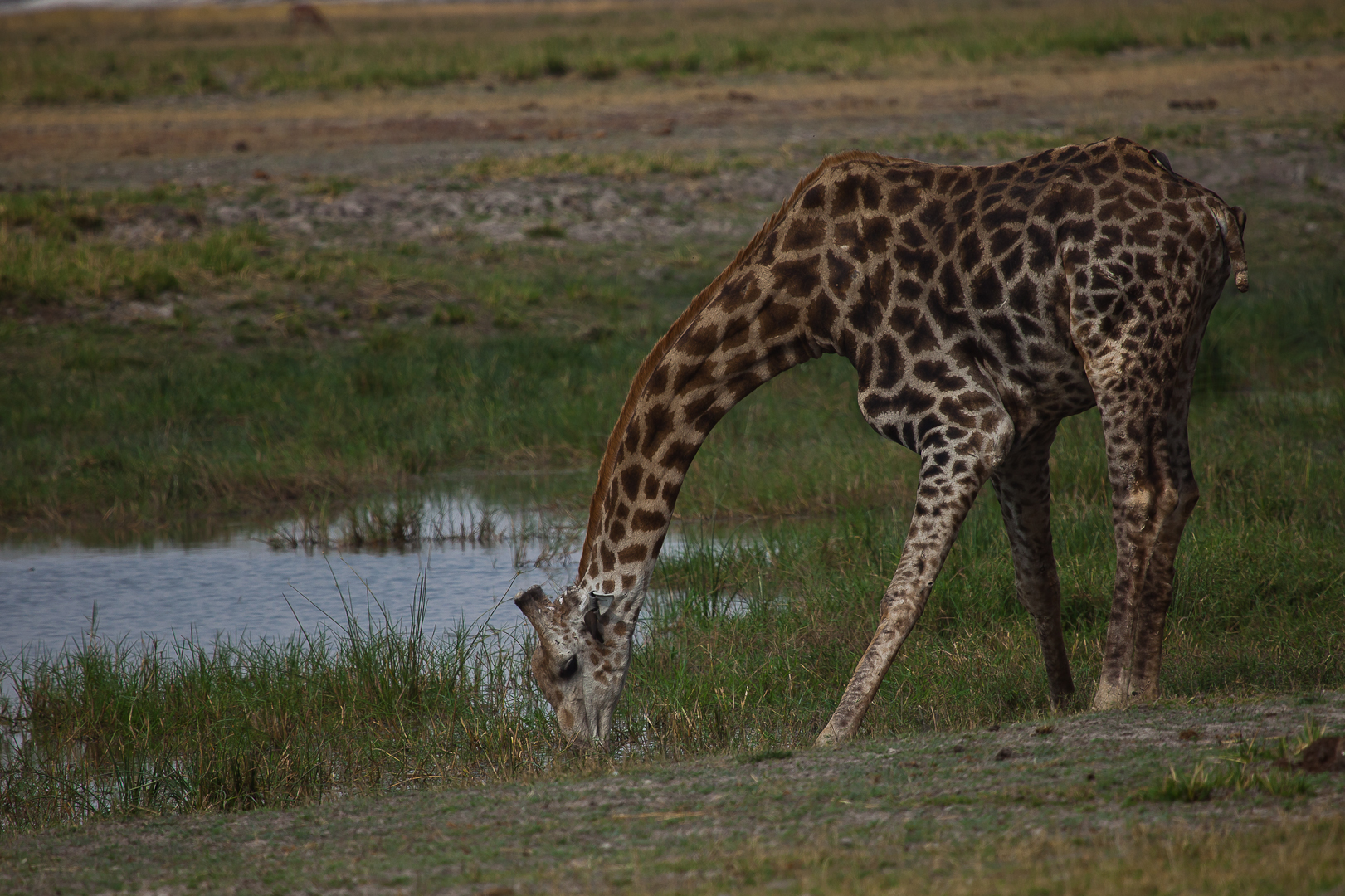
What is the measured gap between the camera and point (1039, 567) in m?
6.14

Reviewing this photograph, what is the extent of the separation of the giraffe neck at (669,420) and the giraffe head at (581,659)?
11 cm

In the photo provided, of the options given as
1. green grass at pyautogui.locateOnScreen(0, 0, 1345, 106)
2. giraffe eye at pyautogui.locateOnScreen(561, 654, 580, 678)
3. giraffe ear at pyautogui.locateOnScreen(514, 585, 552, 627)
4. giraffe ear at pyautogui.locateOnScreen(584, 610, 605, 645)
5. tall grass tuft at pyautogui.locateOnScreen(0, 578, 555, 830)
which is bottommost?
tall grass tuft at pyautogui.locateOnScreen(0, 578, 555, 830)

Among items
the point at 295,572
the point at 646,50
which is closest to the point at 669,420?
the point at 295,572

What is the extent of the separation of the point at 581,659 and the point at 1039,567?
1.89 m

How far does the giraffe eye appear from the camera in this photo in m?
5.74

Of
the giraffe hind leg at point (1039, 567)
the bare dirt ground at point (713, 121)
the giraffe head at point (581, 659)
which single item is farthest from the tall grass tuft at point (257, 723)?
Result: the bare dirt ground at point (713, 121)

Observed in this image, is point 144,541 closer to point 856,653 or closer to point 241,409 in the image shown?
point 241,409

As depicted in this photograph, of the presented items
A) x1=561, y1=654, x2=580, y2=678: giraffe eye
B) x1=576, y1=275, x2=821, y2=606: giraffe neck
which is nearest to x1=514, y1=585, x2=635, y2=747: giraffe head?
x1=561, y1=654, x2=580, y2=678: giraffe eye

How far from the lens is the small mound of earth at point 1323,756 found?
4.14m

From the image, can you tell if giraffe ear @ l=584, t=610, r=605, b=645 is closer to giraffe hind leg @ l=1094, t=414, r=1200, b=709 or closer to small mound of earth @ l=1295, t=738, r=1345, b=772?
giraffe hind leg @ l=1094, t=414, r=1200, b=709

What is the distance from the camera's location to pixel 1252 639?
667 centimetres

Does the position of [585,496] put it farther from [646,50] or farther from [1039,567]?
[646,50]

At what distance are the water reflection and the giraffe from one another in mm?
2002

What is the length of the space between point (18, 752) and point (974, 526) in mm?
4891
